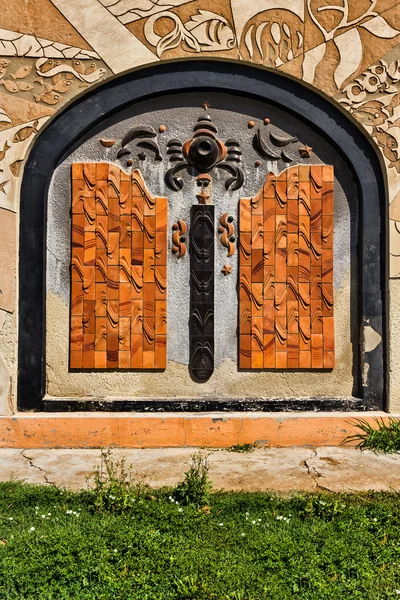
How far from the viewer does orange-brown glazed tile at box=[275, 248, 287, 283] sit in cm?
565

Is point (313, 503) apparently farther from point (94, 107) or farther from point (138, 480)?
point (94, 107)

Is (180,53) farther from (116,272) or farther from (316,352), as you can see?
(316,352)

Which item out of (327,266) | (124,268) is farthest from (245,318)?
(124,268)

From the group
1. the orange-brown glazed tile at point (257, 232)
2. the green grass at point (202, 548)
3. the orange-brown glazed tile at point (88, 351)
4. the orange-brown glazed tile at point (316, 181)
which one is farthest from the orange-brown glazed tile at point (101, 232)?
the green grass at point (202, 548)

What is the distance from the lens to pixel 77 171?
5.61 m

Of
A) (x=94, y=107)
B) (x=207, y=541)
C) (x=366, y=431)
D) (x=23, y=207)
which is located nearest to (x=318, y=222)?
(x=366, y=431)

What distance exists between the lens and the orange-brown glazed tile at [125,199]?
561cm

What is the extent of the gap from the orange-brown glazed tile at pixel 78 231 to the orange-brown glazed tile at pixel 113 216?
0.83 ft

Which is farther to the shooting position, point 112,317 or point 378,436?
point 112,317

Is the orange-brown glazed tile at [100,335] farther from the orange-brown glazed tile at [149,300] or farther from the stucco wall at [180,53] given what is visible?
the stucco wall at [180,53]

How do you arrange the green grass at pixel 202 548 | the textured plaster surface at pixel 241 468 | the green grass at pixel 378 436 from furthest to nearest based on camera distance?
1. the green grass at pixel 378 436
2. the textured plaster surface at pixel 241 468
3. the green grass at pixel 202 548

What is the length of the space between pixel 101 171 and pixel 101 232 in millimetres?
583

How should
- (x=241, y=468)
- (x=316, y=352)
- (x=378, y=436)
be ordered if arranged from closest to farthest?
(x=241, y=468)
(x=378, y=436)
(x=316, y=352)

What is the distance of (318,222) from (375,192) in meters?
0.61
